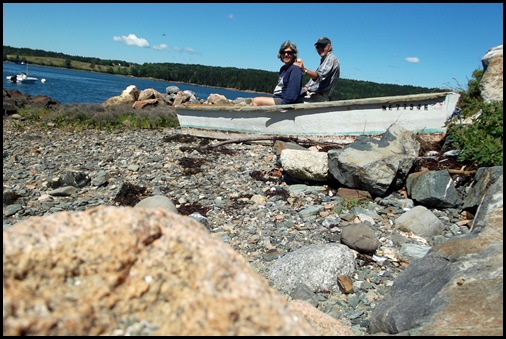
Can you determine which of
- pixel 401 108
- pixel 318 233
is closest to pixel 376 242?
pixel 318 233

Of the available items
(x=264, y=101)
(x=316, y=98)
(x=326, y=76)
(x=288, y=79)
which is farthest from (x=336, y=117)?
(x=264, y=101)

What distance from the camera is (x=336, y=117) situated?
966cm

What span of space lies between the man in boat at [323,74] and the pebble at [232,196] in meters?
2.07

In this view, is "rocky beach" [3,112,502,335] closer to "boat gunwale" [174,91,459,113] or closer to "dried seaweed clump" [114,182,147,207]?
"dried seaweed clump" [114,182,147,207]

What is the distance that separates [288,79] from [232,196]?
13.7 ft

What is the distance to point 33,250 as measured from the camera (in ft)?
4.61

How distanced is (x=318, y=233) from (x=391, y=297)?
228 cm

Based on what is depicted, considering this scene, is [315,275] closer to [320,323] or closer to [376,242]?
[376,242]

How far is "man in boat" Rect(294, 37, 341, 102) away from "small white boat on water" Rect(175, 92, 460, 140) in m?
0.63

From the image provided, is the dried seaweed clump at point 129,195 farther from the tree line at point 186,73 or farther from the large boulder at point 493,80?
the tree line at point 186,73

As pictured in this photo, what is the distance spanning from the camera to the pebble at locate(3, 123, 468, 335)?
4.56 m

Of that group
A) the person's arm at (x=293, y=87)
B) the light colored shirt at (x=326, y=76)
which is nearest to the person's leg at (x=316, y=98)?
the light colored shirt at (x=326, y=76)

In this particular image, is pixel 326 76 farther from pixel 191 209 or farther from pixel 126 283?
pixel 126 283

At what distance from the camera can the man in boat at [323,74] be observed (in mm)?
9227
